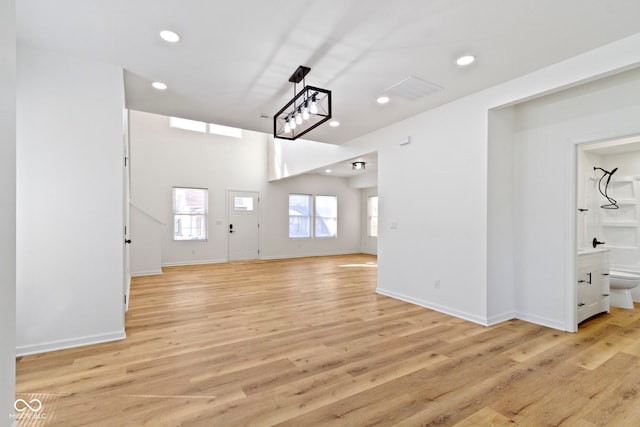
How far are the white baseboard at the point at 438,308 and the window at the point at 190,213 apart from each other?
5.48 metres

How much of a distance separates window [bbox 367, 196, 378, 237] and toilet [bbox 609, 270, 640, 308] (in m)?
6.47

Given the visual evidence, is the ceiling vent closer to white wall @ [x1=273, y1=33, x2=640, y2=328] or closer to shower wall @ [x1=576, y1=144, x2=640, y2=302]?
white wall @ [x1=273, y1=33, x2=640, y2=328]

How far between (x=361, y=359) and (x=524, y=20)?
3010mm

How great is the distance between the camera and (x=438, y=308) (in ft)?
12.7

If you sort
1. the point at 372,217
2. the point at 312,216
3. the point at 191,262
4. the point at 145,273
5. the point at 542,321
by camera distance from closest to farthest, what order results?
the point at 542,321
the point at 145,273
the point at 191,262
the point at 312,216
the point at 372,217

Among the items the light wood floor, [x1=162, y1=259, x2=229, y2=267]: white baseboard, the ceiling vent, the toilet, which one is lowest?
[x1=162, y1=259, x2=229, y2=267]: white baseboard

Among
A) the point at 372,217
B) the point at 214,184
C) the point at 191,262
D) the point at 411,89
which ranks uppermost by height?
the point at 411,89

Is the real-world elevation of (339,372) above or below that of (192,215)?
below

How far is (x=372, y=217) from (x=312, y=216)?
217 cm

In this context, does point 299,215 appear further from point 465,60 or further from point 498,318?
point 465,60

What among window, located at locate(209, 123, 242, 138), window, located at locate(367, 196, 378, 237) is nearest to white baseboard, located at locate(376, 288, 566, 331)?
Answer: window, located at locate(367, 196, 378, 237)

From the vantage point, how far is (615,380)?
87.0 inches

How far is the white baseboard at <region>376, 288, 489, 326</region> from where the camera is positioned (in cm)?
341

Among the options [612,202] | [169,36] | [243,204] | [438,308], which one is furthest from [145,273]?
[612,202]
